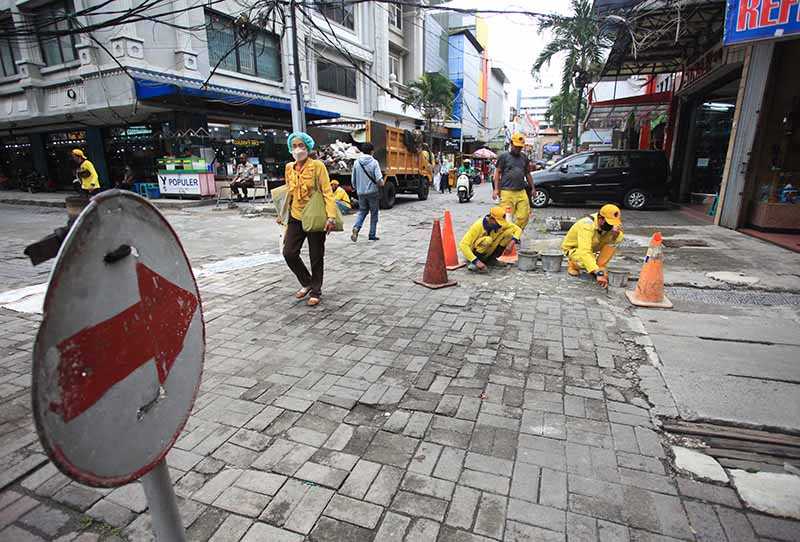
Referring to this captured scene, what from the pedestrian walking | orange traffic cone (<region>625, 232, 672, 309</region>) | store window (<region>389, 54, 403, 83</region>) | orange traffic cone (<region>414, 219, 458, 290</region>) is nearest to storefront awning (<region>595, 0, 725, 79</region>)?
the pedestrian walking

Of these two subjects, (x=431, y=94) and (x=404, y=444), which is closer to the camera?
(x=404, y=444)

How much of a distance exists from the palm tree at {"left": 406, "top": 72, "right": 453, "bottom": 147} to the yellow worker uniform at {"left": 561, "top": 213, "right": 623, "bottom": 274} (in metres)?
22.8

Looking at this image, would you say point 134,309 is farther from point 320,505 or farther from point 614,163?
point 614,163

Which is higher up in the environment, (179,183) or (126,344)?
(126,344)

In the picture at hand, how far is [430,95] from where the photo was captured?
26953mm

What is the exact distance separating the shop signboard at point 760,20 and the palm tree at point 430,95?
21.9 meters

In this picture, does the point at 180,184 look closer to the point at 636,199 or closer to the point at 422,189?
the point at 422,189

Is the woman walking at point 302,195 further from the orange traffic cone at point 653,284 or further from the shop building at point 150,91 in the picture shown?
the shop building at point 150,91

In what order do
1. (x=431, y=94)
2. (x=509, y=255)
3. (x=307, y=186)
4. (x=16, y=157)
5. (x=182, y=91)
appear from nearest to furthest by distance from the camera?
(x=307, y=186)
(x=509, y=255)
(x=182, y=91)
(x=16, y=157)
(x=431, y=94)

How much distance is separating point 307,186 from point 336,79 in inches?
840

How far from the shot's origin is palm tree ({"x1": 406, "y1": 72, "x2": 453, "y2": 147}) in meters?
26.7

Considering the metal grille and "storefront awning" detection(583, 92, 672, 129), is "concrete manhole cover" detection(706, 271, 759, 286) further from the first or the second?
"storefront awning" detection(583, 92, 672, 129)

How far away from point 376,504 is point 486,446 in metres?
0.71

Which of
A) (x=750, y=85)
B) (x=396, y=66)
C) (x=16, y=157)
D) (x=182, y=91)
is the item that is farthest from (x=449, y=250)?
(x=396, y=66)
